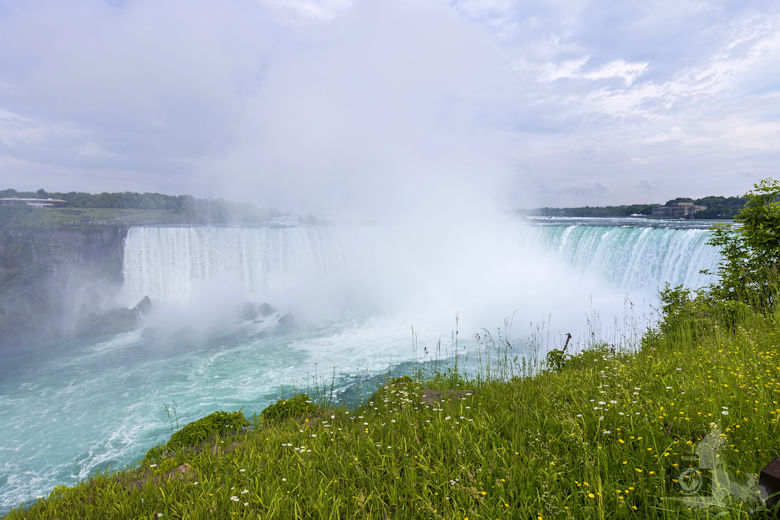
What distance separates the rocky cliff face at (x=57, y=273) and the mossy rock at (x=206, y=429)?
25.9 meters

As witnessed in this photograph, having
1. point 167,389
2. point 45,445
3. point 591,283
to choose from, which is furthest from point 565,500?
point 591,283

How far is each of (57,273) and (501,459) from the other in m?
36.6

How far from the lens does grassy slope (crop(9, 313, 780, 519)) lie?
2295mm

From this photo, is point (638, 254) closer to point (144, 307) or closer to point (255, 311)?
point (255, 311)

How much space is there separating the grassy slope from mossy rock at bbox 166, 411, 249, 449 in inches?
21.4

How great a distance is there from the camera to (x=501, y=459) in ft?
9.13

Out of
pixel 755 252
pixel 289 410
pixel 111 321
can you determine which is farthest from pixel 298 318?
pixel 755 252

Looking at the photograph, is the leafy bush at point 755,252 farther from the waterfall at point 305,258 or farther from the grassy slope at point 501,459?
the waterfall at point 305,258

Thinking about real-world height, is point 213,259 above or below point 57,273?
above

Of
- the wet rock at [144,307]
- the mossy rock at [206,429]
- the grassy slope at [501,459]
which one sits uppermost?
the grassy slope at [501,459]

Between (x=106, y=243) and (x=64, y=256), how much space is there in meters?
3.43

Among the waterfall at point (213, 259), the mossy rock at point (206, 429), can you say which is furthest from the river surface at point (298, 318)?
the mossy rock at point (206, 429)

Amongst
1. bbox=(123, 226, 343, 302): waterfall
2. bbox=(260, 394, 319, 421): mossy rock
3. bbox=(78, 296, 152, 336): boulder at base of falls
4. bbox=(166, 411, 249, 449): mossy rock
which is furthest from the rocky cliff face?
bbox=(260, 394, 319, 421): mossy rock

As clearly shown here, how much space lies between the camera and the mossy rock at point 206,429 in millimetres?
4805
